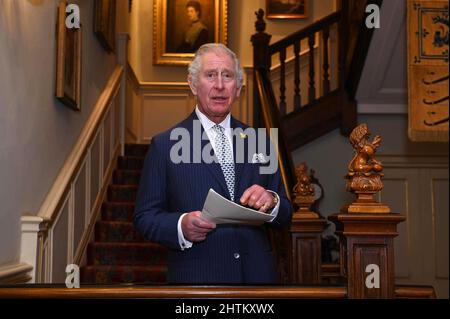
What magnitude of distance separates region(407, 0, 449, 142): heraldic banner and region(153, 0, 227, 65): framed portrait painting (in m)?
4.32

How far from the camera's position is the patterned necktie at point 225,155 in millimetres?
2443

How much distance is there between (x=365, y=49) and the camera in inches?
245

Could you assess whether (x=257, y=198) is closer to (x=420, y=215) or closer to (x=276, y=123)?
(x=276, y=123)

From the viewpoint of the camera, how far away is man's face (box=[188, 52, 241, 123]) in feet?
7.79

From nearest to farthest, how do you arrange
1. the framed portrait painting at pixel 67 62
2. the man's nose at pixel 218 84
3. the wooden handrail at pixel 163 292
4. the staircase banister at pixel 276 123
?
the wooden handrail at pixel 163 292
the man's nose at pixel 218 84
the framed portrait painting at pixel 67 62
the staircase banister at pixel 276 123

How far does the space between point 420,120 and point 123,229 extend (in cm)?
276

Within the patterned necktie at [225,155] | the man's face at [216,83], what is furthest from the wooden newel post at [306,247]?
the man's face at [216,83]

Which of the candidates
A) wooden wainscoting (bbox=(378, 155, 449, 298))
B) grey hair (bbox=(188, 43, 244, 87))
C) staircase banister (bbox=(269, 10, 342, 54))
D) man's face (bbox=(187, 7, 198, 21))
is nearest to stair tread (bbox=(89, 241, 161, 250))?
staircase banister (bbox=(269, 10, 342, 54))

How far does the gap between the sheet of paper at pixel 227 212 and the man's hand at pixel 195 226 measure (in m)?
0.02

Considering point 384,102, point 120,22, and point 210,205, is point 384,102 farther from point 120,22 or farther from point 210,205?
point 210,205

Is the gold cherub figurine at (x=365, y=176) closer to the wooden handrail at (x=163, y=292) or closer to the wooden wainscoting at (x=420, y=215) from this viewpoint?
the wooden handrail at (x=163, y=292)
